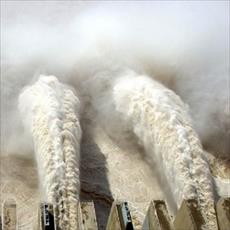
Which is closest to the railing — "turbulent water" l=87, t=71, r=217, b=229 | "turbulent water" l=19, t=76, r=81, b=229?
"turbulent water" l=19, t=76, r=81, b=229

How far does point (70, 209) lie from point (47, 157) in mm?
1776

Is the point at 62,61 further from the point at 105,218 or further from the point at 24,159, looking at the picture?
the point at 105,218

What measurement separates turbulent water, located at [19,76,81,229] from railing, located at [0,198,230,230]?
98cm

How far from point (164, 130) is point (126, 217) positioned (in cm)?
445

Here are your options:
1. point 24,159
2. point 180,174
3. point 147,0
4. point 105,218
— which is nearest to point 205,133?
point 180,174

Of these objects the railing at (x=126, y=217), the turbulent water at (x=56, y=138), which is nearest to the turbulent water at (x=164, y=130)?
the railing at (x=126, y=217)

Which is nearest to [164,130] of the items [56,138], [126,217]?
[56,138]

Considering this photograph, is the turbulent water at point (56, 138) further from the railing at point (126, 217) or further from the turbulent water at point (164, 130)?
the turbulent water at point (164, 130)

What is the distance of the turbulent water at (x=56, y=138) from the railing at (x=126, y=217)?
0.98 meters

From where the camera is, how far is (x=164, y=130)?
11547 mm

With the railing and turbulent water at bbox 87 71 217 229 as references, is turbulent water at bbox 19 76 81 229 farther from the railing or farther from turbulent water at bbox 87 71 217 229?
turbulent water at bbox 87 71 217 229

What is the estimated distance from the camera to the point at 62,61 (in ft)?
47.9

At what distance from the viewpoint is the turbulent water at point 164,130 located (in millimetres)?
10164

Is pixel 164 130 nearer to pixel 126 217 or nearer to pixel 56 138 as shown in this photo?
pixel 56 138
